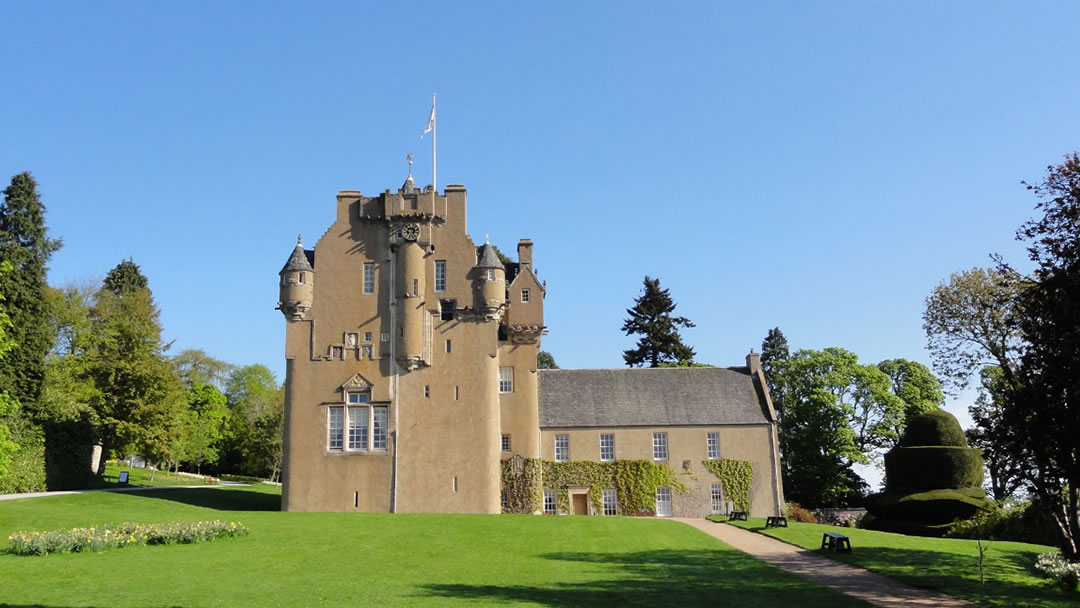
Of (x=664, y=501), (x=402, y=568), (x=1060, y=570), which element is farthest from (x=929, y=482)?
(x=402, y=568)

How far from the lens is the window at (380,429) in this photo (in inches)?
1663

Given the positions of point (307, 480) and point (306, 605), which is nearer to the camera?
point (306, 605)

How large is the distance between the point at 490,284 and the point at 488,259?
5.29 ft

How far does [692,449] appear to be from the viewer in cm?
4778

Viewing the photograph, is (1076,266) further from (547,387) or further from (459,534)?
(547,387)

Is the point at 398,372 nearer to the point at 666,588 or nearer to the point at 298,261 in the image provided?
the point at 298,261

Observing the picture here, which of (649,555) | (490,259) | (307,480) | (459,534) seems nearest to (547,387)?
(490,259)

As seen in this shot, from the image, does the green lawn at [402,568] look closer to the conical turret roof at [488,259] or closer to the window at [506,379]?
the window at [506,379]

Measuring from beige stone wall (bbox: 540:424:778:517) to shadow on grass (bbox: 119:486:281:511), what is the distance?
1560 cm

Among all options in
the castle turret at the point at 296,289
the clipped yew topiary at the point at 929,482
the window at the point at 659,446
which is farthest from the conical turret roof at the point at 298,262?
the clipped yew topiary at the point at 929,482

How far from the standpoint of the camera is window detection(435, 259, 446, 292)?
144 feet

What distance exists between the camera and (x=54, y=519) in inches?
1251

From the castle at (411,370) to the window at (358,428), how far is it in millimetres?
52

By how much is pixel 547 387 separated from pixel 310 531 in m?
22.2
